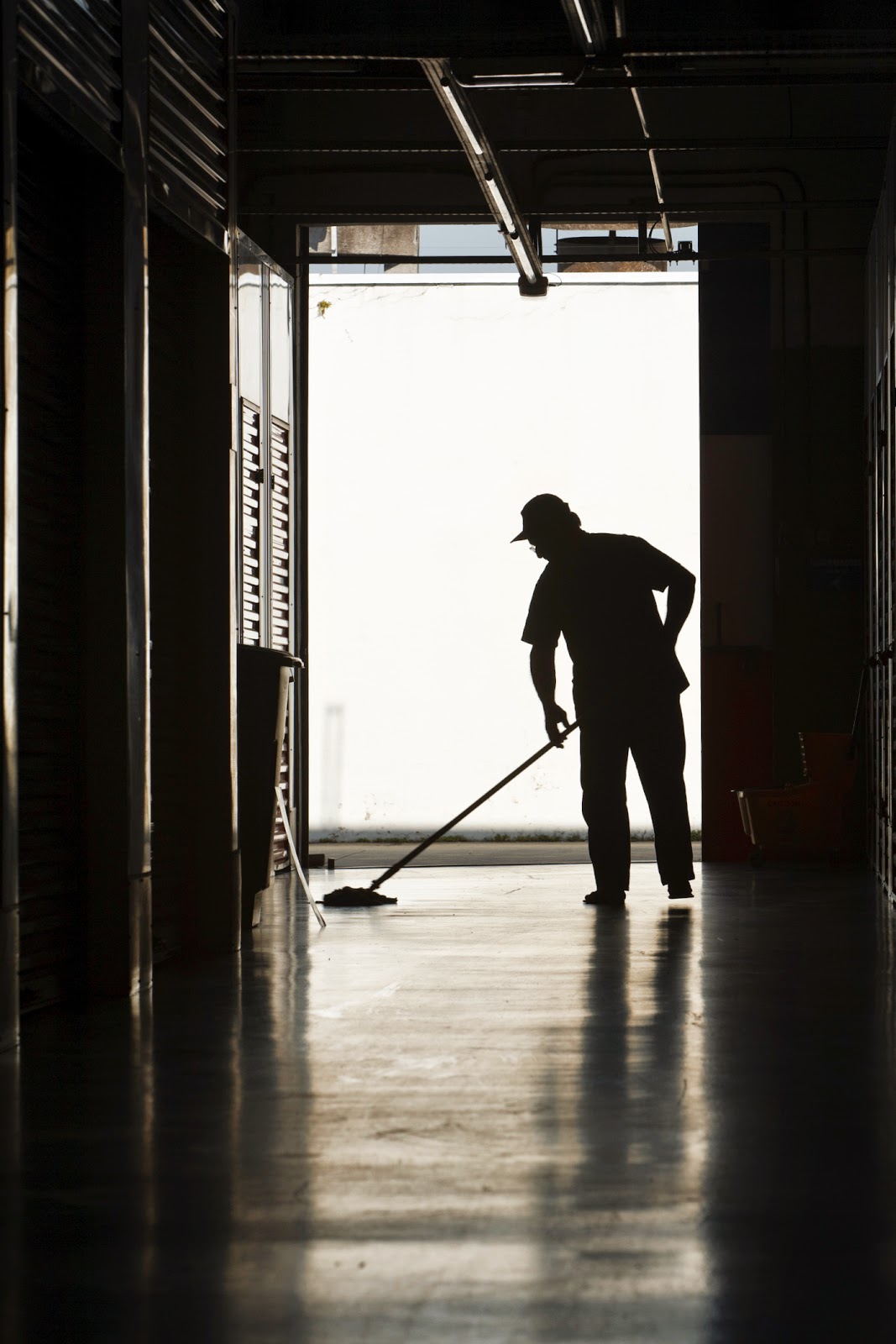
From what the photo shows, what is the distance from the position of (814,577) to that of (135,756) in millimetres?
5585

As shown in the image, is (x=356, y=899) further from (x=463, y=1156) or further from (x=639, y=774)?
(x=463, y=1156)

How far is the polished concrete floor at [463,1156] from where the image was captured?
1985 mm

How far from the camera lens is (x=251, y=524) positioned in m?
8.46

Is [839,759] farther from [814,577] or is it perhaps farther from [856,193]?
[856,193]

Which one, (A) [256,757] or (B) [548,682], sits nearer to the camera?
(A) [256,757]

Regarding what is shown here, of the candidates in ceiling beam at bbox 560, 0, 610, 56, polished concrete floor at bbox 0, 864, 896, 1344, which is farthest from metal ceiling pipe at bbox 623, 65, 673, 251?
polished concrete floor at bbox 0, 864, 896, 1344

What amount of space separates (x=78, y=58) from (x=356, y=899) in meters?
4.00

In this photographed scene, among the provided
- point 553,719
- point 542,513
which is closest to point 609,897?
point 553,719

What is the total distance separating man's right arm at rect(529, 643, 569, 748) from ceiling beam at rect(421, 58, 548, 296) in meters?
2.45

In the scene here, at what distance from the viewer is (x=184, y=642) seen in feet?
18.8

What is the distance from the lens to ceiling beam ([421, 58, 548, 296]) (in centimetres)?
669

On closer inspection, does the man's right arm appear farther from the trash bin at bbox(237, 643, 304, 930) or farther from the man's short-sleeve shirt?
the trash bin at bbox(237, 643, 304, 930)

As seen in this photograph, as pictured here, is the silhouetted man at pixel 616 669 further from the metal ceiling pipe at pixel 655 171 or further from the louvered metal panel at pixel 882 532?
the metal ceiling pipe at pixel 655 171

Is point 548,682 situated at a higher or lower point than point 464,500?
lower
